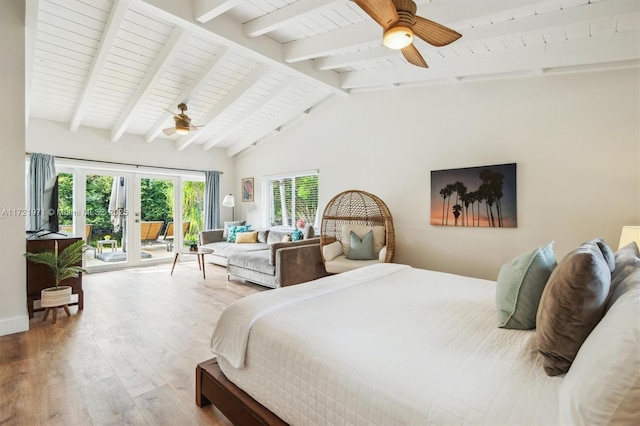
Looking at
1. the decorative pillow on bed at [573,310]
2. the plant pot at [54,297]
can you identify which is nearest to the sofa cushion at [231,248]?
the plant pot at [54,297]

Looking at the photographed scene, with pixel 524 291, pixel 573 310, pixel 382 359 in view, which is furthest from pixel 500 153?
pixel 382 359

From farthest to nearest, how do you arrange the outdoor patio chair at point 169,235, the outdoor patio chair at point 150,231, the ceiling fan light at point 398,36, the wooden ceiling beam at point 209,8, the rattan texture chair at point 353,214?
the outdoor patio chair at point 169,235 < the outdoor patio chair at point 150,231 < the rattan texture chair at point 353,214 < the wooden ceiling beam at point 209,8 < the ceiling fan light at point 398,36

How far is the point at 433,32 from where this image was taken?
2.04m

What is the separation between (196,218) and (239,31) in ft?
14.7

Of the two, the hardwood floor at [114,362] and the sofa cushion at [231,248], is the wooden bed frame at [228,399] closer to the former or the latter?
the hardwood floor at [114,362]

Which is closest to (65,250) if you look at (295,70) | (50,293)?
(50,293)

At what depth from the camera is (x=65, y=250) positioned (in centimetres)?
314

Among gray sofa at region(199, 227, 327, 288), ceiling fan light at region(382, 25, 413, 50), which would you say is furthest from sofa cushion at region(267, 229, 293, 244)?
ceiling fan light at region(382, 25, 413, 50)

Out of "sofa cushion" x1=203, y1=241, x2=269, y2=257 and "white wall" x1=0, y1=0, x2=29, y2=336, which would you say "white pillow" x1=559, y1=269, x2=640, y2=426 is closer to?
"white wall" x1=0, y1=0, x2=29, y2=336

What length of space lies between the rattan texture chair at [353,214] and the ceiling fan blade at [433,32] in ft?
7.60

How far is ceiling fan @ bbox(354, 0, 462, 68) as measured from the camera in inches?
69.2

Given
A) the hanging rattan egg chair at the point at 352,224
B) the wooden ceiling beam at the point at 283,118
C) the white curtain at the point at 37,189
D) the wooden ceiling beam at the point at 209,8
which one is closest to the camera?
the wooden ceiling beam at the point at 209,8

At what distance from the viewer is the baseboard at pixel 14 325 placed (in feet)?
8.96

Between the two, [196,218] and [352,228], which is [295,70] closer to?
[352,228]
